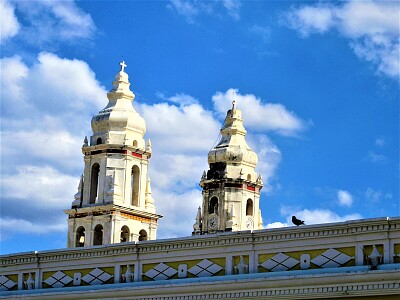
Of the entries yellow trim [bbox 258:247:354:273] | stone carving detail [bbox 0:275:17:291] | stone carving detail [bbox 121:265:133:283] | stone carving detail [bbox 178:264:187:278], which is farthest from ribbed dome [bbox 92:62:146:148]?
yellow trim [bbox 258:247:354:273]

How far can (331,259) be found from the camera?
19844 mm

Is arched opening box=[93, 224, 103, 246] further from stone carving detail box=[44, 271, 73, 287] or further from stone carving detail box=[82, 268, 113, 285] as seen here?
stone carving detail box=[82, 268, 113, 285]

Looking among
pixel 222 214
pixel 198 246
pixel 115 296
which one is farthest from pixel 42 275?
pixel 222 214

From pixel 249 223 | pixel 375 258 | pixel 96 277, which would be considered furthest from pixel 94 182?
pixel 375 258

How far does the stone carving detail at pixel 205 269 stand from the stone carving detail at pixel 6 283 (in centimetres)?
536

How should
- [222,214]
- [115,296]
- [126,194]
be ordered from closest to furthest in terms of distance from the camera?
[115,296], [126,194], [222,214]

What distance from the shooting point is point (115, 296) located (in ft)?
73.5

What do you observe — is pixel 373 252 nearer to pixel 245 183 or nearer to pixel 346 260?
pixel 346 260

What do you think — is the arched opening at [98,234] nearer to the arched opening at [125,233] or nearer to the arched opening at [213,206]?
the arched opening at [125,233]

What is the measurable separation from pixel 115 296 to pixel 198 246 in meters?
2.17

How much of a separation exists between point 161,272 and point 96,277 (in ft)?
6.04

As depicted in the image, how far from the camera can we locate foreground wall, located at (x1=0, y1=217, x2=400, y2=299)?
19.1m

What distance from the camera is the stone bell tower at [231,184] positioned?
53.1m

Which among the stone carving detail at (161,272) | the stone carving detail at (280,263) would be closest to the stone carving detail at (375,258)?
the stone carving detail at (280,263)
